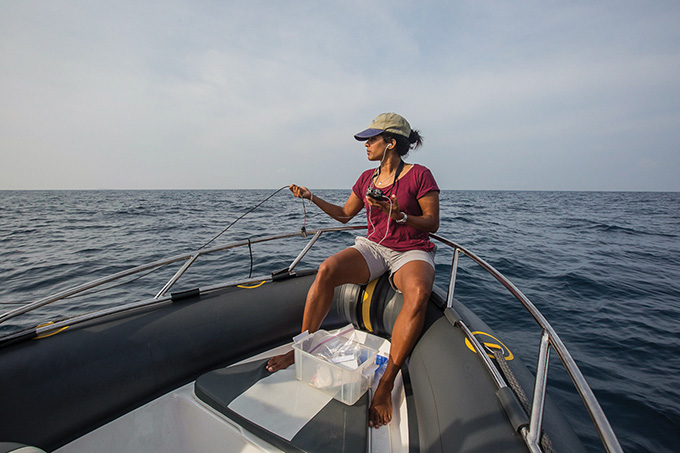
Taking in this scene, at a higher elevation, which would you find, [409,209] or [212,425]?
[409,209]

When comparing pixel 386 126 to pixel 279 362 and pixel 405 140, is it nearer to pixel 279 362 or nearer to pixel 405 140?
pixel 405 140

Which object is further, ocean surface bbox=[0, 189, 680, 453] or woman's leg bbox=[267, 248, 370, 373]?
ocean surface bbox=[0, 189, 680, 453]

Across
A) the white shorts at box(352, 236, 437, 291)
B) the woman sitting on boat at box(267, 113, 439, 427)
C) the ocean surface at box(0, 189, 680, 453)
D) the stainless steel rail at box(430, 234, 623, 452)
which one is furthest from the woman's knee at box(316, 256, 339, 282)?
the stainless steel rail at box(430, 234, 623, 452)

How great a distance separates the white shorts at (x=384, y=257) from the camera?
198 centimetres

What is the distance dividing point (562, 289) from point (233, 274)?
16.1 ft

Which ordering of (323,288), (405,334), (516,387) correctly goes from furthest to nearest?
(323,288) < (405,334) < (516,387)

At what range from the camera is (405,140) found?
2174mm

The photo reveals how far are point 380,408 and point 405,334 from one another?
373 millimetres

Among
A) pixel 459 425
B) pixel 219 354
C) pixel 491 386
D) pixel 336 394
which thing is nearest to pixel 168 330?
pixel 219 354

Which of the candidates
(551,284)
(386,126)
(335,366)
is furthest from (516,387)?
(551,284)

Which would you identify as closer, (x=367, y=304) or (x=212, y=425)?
(x=212, y=425)

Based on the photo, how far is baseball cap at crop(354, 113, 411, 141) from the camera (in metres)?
2.06

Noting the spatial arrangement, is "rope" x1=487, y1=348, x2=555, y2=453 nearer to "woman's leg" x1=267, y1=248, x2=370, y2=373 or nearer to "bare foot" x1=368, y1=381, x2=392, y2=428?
"bare foot" x1=368, y1=381, x2=392, y2=428

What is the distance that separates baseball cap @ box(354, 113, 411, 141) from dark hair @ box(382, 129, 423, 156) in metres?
0.05
